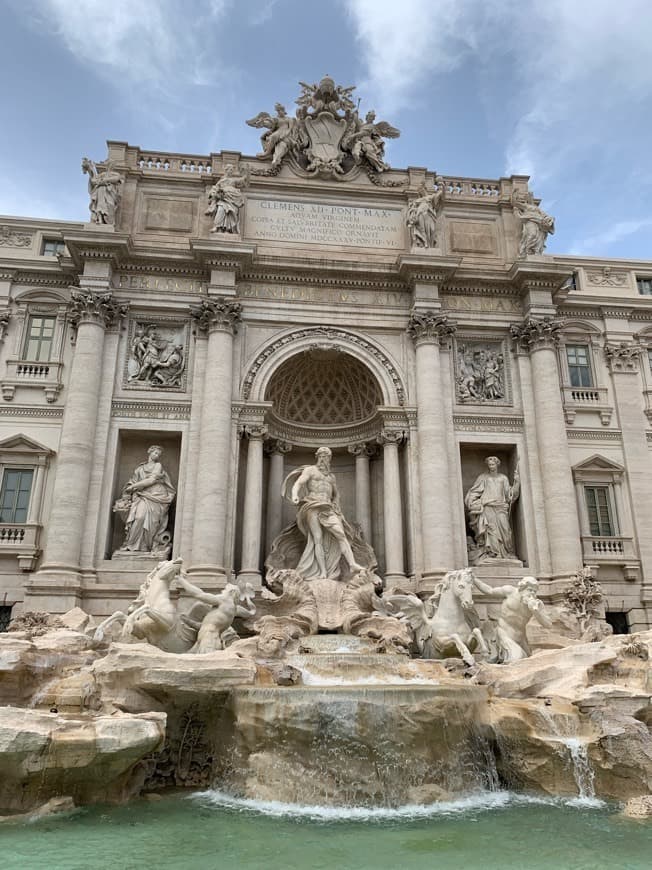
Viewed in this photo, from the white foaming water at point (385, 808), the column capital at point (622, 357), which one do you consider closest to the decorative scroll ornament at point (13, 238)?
the white foaming water at point (385, 808)

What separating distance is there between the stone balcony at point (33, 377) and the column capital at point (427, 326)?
10.1 metres

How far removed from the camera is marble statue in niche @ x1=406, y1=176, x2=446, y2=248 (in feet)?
66.9

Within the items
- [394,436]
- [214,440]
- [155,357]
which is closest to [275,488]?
[214,440]

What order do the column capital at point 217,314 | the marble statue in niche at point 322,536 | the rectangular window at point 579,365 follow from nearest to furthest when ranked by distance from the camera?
the marble statue in niche at point 322,536 < the column capital at point 217,314 < the rectangular window at point 579,365

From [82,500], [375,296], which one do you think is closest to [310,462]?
[375,296]

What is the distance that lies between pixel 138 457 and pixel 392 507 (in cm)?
726

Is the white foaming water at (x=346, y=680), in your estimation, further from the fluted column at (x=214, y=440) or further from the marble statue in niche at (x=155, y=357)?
the marble statue in niche at (x=155, y=357)

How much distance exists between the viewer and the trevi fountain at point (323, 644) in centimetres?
815

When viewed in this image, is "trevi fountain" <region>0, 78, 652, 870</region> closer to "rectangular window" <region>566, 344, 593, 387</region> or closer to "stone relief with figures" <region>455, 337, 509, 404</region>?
"stone relief with figures" <region>455, 337, 509, 404</region>

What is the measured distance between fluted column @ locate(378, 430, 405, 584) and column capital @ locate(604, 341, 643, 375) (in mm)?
7531

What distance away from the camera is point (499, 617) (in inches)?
563

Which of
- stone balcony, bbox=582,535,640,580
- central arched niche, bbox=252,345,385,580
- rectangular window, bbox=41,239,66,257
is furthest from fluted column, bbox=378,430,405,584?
rectangular window, bbox=41,239,66,257

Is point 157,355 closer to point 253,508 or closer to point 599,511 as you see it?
point 253,508

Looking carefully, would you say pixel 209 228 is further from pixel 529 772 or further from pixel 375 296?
pixel 529 772
